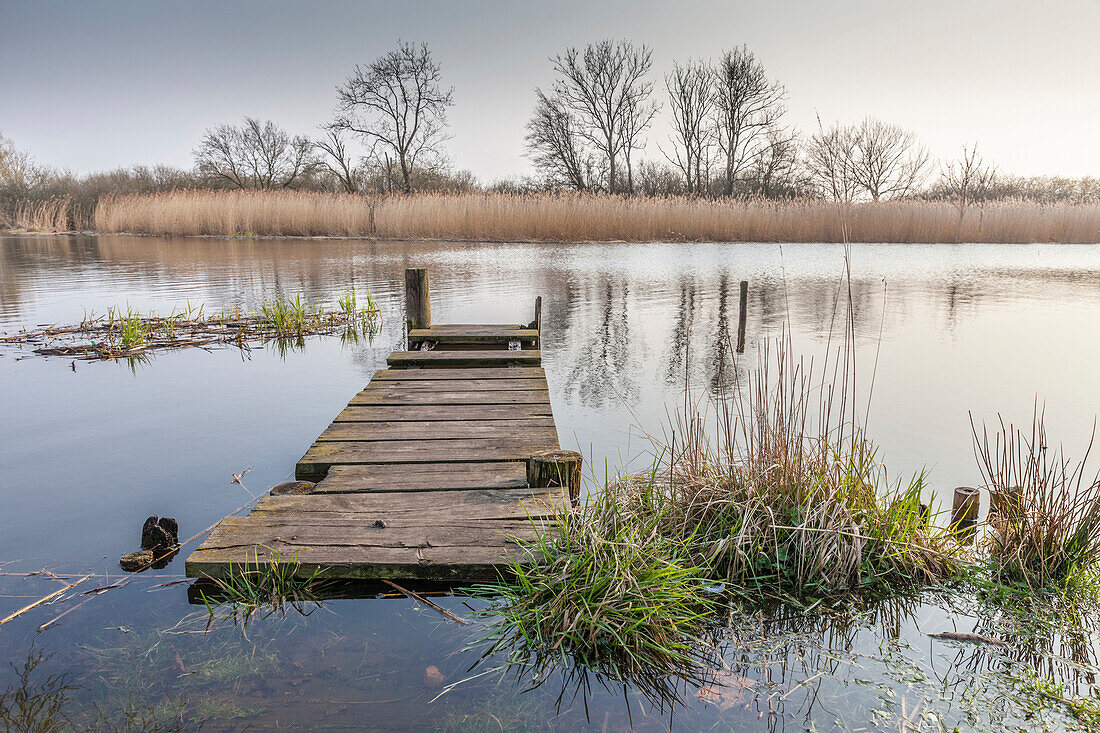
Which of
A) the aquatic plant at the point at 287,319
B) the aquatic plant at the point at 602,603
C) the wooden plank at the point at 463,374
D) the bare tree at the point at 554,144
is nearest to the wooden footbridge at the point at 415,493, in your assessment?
the aquatic plant at the point at 602,603

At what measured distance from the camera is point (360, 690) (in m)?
1.92

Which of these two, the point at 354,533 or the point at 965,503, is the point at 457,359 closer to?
the point at 354,533

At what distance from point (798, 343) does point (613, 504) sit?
17.4 feet

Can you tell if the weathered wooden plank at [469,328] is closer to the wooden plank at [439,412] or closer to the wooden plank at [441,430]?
the wooden plank at [439,412]

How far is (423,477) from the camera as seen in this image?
2936 millimetres

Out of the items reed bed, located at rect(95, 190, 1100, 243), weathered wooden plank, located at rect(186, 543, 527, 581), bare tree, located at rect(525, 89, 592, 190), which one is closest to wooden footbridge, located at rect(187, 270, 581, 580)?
weathered wooden plank, located at rect(186, 543, 527, 581)

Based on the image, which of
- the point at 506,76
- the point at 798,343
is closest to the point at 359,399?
the point at 798,343

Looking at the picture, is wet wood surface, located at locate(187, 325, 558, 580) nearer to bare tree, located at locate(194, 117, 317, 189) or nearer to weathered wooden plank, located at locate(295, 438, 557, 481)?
weathered wooden plank, located at locate(295, 438, 557, 481)

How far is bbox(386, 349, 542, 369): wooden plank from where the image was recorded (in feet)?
17.7

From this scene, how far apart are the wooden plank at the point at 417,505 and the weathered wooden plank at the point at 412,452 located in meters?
0.34

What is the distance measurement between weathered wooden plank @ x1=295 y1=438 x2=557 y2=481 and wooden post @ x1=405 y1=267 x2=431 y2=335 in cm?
313

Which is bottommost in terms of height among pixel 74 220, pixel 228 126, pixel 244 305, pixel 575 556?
pixel 575 556

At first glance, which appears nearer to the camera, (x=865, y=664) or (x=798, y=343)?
(x=865, y=664)

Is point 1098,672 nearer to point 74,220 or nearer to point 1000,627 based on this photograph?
point 1000,627
